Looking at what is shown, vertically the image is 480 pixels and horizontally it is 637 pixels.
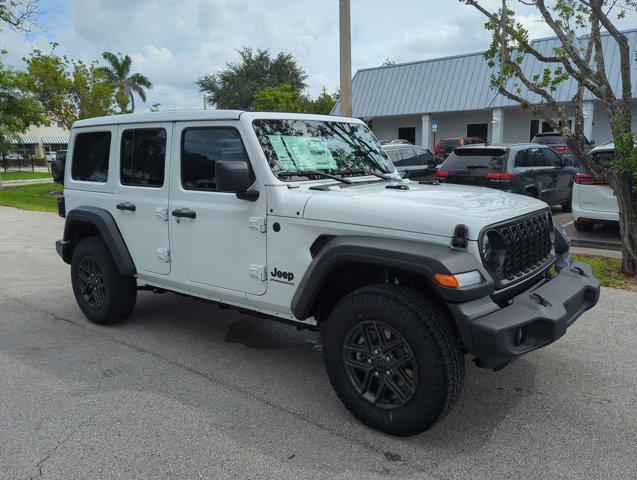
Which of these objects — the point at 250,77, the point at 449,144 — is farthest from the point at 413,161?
the point at 250,77

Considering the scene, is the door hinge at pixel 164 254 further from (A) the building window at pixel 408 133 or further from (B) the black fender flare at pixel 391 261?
(A) the building window at pixel 408 133

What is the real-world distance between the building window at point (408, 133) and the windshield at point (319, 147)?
27086 mm

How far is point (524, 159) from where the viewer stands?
1027 centimetres

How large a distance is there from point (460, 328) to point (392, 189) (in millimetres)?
1299

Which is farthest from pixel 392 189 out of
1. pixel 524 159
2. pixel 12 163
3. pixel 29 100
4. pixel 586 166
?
pixel 12 163

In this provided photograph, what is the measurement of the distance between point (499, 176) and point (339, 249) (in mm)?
7336

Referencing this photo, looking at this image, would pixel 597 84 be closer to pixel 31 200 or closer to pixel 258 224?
pixel 258 224

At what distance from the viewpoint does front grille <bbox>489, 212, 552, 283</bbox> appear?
306cm

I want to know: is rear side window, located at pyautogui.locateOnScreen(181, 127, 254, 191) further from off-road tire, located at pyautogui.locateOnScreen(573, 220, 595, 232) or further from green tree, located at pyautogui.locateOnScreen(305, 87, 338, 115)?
green tree, located at pyautogui.locateOnScreen(305, 87, 338, 115)

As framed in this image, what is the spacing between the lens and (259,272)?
3.65m

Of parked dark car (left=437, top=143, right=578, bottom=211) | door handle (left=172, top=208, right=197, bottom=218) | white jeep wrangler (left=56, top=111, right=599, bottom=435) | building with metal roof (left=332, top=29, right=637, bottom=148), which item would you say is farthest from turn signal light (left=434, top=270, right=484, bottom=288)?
building with metal roof (left=332, top=29, right=637, bottom=148)

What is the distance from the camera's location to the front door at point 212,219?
369 cm

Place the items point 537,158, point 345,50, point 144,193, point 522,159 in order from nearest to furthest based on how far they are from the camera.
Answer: point 144,193 → point 345,50 → point 522,159 → point 537,158

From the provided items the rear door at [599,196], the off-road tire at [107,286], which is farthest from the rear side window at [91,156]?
the rear door at [599,196]
